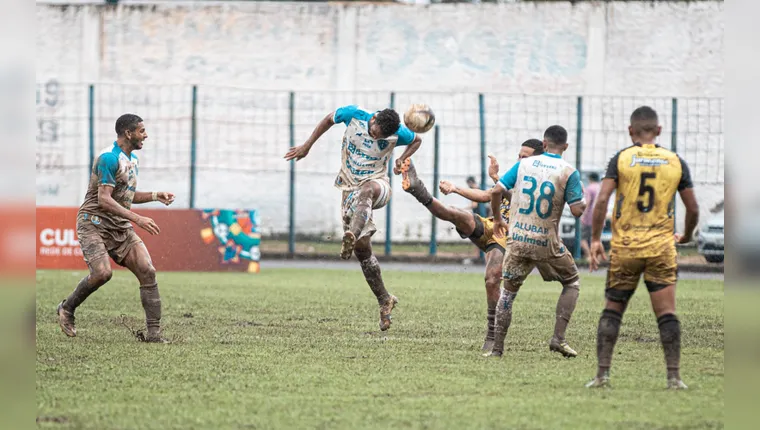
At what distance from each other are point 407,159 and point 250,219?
10.1 metres

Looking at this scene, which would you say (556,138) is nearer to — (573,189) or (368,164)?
(573,189)

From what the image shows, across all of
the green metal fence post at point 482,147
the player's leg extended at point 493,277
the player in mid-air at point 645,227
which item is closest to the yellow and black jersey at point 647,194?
the player in mid-air at point 645,227

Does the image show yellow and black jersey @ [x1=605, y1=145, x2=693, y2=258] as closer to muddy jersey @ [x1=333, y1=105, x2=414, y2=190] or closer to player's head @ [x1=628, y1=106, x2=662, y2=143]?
player's head @ [x1=628, y1=106, x2=662, y2=143]

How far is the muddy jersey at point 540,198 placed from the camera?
9234 mm

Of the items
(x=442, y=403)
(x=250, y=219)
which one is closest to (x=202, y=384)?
(x=442, y=403)

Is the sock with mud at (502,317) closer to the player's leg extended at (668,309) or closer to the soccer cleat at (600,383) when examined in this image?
the soccer cleat at (600,383)

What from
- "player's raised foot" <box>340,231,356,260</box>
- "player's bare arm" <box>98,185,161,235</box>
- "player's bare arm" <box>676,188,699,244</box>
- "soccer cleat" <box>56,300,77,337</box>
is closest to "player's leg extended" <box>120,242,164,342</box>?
"player's bare arm" <box>98,185,161,235</box>

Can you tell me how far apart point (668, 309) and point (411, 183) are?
3.72 meters

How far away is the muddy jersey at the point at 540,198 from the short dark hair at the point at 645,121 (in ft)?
4.46

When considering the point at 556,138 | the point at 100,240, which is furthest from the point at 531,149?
the point at 100,240

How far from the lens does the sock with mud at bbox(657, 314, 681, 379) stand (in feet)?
25.6

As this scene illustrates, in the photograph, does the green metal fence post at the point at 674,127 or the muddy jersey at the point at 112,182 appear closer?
the muddy jersey at the point at 112,182
